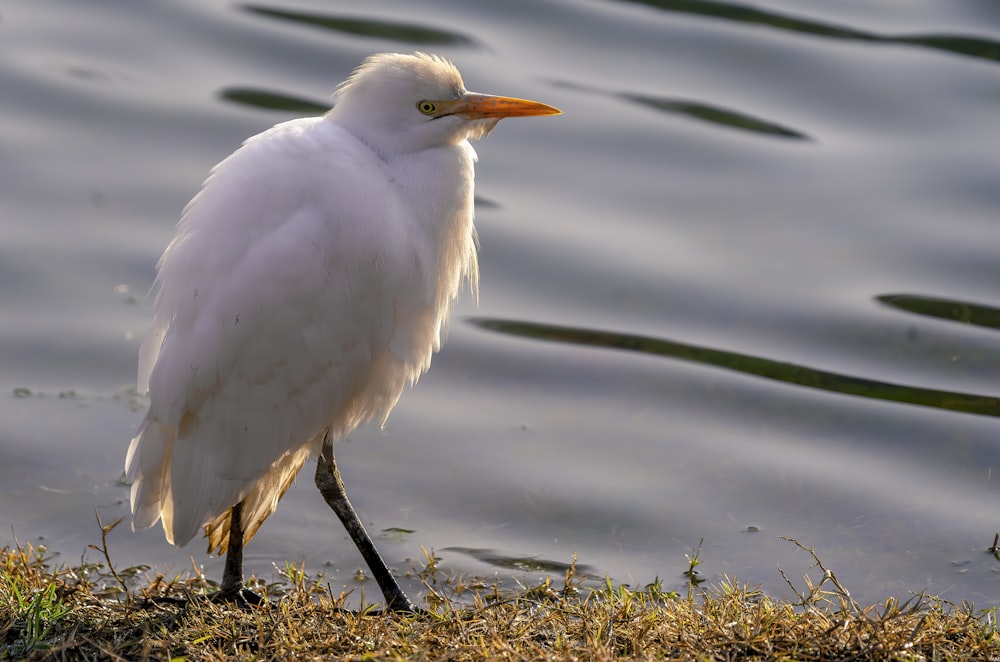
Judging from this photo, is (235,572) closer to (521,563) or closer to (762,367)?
(521,563)

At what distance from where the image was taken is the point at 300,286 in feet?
14.3

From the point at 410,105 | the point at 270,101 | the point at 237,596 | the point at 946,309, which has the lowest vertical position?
the point at 237,596

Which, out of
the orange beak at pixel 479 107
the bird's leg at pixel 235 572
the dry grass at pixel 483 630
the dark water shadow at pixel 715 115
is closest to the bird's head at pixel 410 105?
the orange beak at pixel 479 107

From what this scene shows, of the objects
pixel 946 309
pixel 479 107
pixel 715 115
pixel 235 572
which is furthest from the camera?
pixel 715 115

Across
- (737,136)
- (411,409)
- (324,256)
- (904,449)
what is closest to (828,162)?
(737,136)

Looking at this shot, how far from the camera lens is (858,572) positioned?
5273 millimetres

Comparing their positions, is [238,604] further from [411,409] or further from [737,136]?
[737,136]

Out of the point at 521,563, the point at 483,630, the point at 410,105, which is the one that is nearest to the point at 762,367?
the point at 521,563

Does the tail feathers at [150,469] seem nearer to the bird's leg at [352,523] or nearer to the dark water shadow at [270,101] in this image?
the bird's leg at [352,523]

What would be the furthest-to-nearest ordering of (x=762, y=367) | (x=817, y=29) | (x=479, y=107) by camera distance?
(x=817, y=29) < (x=762, y=367) < (x=479, y=107)

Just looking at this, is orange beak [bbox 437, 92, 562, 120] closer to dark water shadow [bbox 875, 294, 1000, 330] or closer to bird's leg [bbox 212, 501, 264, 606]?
bird's leg [bbox 212, 501, 264, 606]

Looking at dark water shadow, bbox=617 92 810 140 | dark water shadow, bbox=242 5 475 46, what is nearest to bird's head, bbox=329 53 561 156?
dark water shadow, bbox=617 92 810 140

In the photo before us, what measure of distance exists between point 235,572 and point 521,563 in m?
1.22

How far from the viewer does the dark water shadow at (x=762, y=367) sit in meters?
6.32
